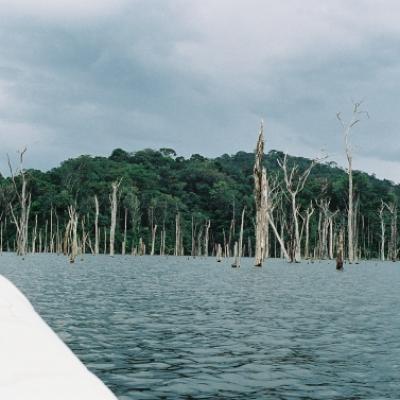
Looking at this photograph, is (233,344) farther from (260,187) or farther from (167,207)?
(167,207)

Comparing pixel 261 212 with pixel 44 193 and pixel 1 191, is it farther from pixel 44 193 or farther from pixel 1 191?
pixel 44 193

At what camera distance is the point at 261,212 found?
4419cm

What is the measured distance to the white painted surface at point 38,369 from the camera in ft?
5.20

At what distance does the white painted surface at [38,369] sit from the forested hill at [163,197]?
285ft

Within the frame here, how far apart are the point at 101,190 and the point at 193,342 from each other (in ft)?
295

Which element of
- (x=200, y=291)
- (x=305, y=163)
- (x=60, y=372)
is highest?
(x=305, y=163)

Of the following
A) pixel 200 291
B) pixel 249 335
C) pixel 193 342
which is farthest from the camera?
pixel 200 291

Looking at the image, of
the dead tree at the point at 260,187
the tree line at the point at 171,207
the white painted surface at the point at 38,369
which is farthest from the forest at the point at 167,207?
the white painted surface at the point at 38,369

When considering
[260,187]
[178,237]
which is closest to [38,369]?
[260,187]

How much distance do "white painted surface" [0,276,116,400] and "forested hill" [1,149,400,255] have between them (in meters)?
86.8

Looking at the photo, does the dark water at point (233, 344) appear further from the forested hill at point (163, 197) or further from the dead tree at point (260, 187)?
the forested hill at point (163, 197)

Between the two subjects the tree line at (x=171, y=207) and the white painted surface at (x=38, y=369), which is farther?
the tree line at (x=171, y=207)

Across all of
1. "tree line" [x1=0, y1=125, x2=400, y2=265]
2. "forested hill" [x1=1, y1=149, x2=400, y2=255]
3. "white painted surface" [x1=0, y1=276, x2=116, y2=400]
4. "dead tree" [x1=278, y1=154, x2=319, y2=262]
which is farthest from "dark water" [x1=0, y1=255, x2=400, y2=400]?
"forested hill" [x1=1, y1=149, x2=400, y2=255]

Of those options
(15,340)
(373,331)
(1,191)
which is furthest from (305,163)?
(15,340)
